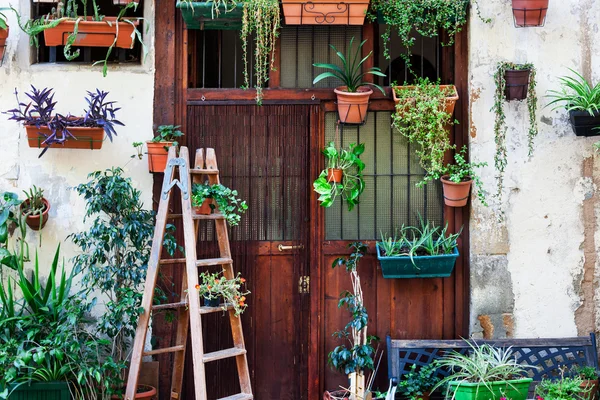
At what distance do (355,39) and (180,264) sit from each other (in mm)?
2180

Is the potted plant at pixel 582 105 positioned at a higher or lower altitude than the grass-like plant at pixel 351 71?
lower

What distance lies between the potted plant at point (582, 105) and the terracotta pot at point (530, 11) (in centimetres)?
52

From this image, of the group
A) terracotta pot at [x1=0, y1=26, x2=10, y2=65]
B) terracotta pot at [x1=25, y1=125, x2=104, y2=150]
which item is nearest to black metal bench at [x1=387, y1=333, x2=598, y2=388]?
terracotta pot at [x1=25, y1=125, x2=104, y2=150]

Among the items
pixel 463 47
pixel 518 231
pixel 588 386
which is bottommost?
pixel 588 386

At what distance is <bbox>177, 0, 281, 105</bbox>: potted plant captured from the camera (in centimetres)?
544

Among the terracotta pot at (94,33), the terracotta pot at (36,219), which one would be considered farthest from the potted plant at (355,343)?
the terracotta pot at (94,33)

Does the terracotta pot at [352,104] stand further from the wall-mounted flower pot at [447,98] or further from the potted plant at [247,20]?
the potted plant at [247,20]

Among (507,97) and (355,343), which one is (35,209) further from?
(507,97)

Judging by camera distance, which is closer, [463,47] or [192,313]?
[192,313]

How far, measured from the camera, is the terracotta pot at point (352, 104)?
217 inches

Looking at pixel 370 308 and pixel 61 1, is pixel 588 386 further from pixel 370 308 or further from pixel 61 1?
pixel 61 1

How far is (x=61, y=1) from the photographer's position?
5.55 metres

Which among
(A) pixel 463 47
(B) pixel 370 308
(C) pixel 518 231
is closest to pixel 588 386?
(C) pixel 518 231

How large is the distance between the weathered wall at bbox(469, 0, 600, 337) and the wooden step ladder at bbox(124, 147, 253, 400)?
1.83 m
